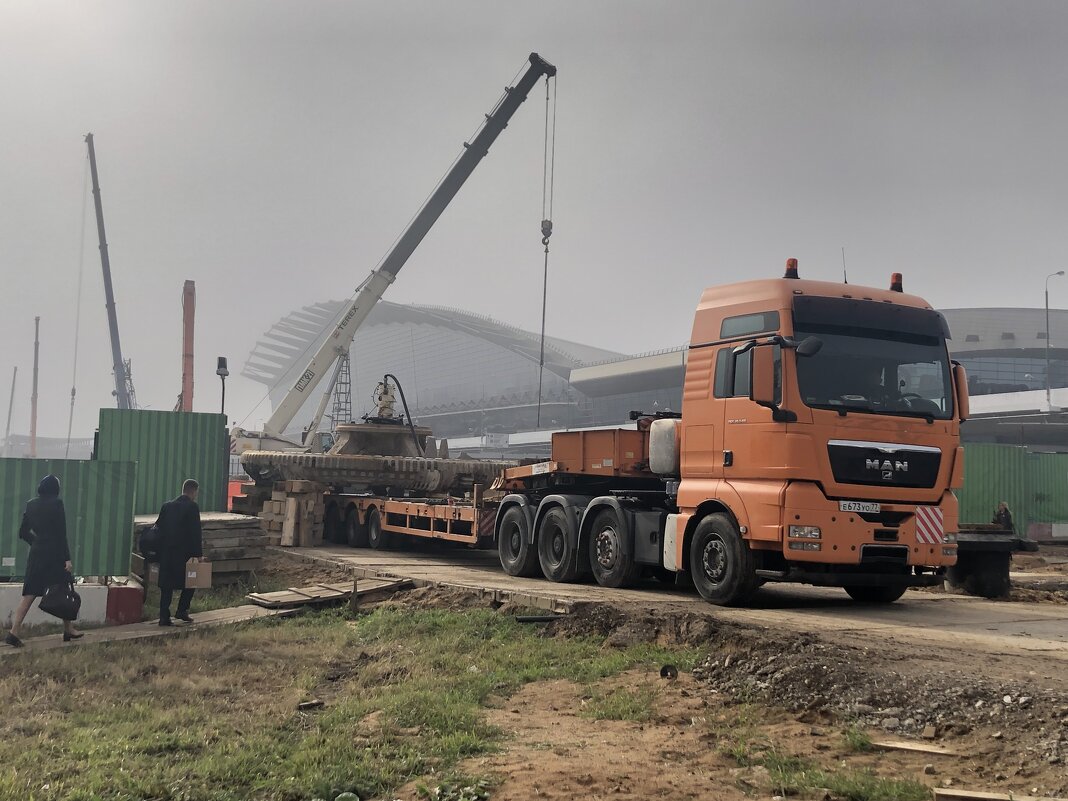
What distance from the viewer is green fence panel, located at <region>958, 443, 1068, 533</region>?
25.9 meters

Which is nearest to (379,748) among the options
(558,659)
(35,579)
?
(558,659)

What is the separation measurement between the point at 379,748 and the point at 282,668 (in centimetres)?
319

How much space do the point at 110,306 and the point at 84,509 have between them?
6452cm

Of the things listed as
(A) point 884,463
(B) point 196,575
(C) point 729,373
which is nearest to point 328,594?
(B) point 196,575

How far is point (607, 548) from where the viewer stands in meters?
12.7

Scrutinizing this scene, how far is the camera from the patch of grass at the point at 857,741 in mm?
6004

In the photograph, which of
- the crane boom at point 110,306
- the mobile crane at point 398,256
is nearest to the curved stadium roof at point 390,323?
the crane boom at point 110,306

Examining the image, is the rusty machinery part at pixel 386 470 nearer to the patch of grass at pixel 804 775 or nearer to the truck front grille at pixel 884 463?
the truck front grille at pixel 884 463

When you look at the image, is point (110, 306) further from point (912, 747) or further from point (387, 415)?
point (912, 747)

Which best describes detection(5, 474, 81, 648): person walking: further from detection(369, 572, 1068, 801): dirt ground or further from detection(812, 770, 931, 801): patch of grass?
detection(812, 770, 931, 801): patch of grass

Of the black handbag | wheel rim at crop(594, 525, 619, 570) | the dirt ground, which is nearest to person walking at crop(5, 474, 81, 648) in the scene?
the black handbag

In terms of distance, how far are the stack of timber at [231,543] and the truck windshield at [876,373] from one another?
8.46m

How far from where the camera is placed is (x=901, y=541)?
9.99m

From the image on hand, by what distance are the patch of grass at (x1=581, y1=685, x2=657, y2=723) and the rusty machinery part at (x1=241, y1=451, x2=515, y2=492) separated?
1225cm
